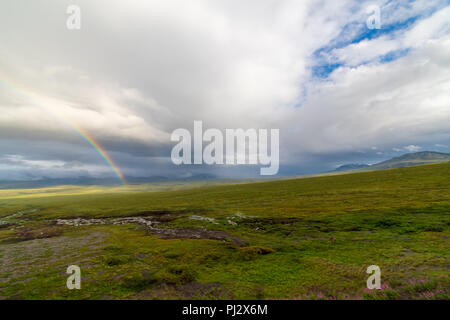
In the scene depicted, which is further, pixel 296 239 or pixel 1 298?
pixel 296 239

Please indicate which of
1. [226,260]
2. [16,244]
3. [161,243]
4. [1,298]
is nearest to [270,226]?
[226,260]

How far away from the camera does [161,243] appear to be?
31062 millimetres

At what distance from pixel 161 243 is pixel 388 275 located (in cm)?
2962

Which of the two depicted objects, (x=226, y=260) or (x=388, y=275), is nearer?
(x=388, y=275)

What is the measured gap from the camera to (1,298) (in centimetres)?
1628
